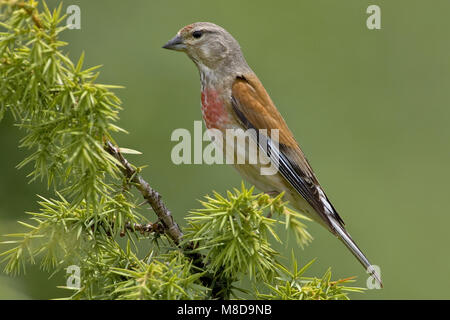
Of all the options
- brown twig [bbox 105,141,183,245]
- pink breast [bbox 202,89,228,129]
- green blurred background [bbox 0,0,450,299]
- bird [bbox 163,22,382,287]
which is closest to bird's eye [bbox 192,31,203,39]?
bird [bbox 163,22,382,287]

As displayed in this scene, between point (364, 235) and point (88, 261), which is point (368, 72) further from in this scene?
point (88, 261)

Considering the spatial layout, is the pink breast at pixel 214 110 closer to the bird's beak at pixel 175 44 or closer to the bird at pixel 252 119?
the bird at pixel 252 119

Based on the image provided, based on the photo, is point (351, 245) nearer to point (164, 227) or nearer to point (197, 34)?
point (164, 227)

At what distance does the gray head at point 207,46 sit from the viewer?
3.45 m

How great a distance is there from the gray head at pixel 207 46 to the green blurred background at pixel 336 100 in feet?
2.06

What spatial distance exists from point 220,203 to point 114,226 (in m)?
0.35

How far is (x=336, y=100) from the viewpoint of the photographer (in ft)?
15.7

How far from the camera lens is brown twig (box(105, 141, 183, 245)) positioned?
179 centimetres

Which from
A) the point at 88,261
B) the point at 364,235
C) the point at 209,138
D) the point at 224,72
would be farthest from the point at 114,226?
the point at 364,235

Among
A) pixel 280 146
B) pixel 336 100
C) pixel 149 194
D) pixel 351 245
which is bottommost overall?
pixel 351 245

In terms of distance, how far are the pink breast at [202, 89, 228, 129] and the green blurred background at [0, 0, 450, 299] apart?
66 centimetres

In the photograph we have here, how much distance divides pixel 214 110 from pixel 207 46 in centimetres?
48

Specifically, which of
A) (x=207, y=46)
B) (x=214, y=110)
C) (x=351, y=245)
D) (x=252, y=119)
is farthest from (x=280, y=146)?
(x=207, y=46)

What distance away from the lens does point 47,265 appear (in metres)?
1.80
